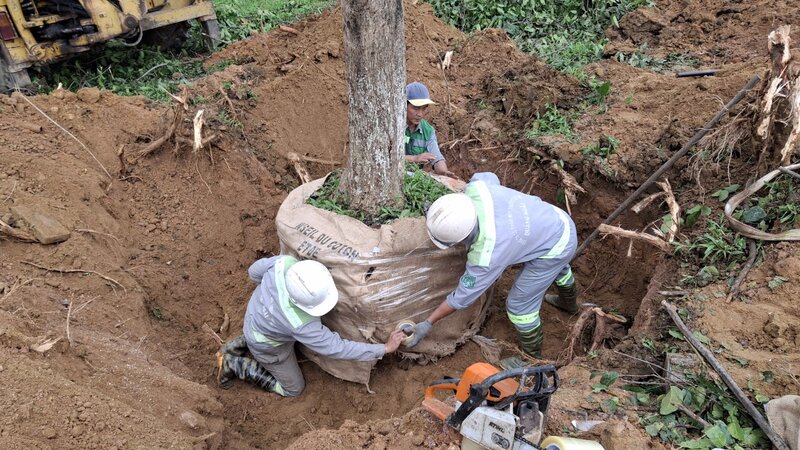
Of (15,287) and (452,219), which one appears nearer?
(452,219)

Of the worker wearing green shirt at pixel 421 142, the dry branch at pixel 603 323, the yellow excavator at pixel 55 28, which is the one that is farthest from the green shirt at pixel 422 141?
the yellow excavator at pixel 55 28

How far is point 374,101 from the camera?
3.06 m

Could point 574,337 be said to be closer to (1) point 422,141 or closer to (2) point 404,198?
(2) point 404,198

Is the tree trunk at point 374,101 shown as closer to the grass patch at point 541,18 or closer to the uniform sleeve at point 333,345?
the uniform sleeve at point 333,345

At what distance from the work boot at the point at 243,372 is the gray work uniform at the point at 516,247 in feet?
4.58

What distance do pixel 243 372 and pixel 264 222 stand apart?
150cm

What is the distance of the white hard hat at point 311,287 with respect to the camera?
2.80 m

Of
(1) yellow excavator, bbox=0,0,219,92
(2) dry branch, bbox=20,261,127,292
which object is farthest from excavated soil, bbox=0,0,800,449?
(1) yellow excavator, bbox=0,0,219,92

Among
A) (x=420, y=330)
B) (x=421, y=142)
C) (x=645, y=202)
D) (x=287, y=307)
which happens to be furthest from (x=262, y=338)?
(x=645, y=202)

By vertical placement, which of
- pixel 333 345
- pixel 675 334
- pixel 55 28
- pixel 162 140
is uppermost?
pixel 55 28

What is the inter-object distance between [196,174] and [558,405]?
3.53m

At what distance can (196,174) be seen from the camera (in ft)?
14.8

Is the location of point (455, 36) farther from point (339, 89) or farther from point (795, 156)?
point (795, 156)

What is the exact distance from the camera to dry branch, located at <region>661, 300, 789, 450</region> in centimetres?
205
